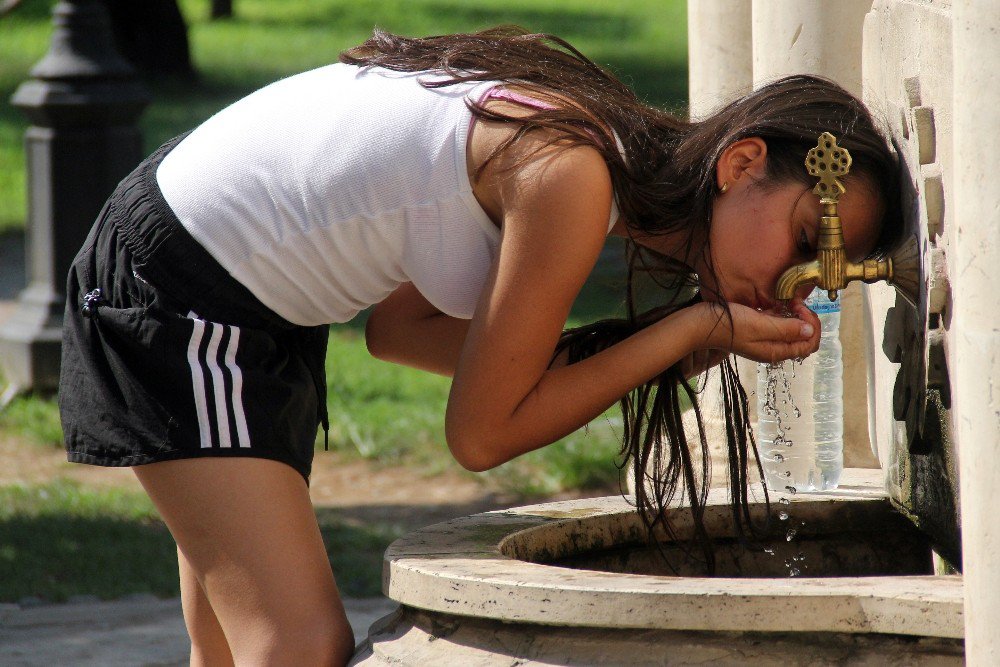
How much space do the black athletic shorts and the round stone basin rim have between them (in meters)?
0.32

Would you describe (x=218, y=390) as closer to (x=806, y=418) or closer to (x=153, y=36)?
(x=806, y=418)

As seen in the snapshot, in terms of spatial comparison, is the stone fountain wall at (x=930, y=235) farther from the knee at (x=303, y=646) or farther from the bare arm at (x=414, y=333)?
the knee at (x=303, y=646)

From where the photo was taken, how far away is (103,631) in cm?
389

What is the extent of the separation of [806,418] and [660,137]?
996mm

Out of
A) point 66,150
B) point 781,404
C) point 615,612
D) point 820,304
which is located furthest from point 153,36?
point 615,612

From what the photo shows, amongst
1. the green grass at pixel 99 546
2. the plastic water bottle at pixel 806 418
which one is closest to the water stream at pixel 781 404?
the plastic water bottle at pixel 806 418

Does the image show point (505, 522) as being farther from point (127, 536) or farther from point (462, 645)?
point (127, 536)

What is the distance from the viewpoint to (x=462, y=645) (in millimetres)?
1850

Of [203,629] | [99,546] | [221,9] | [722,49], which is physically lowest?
[99,546]

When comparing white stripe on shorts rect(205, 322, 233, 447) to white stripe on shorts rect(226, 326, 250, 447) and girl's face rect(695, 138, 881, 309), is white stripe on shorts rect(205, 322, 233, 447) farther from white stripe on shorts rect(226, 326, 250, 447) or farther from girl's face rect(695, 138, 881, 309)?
girl's face rect(695, 138, 881, 309)

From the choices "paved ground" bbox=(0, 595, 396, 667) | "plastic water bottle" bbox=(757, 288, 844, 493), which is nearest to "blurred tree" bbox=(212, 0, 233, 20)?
"paved ground" bbox=(0, 595, 396, 667)

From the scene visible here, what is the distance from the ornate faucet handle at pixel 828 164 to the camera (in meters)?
2.02

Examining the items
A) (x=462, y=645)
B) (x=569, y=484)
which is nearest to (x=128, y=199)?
(x=462, y=645)

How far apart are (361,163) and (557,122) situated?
27 cm
